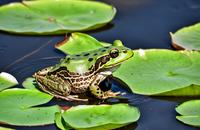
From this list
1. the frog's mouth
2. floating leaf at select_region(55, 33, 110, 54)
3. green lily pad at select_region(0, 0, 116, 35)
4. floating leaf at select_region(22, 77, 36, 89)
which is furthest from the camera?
green lily pad at select_region(0, 0, 116, 35)

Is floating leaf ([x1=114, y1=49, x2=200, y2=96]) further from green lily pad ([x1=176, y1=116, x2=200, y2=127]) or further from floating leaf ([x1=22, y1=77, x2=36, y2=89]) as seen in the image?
floating leaf ([x1=22, y1=77, x2=36, y2=89])

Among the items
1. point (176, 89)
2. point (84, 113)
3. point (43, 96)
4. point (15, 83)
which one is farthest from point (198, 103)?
point (15, 83)

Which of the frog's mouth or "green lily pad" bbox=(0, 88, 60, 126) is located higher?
the frog's mouth

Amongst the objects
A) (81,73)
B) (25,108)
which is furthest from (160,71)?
(25,108)

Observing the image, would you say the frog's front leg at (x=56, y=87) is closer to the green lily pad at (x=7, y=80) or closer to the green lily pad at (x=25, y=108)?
the green lily pad at (x=25, y=108)

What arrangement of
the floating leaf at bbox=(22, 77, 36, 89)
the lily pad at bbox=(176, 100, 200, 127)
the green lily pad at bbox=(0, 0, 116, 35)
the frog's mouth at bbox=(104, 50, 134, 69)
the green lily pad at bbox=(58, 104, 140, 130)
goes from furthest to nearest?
the green lily pad at bbox=(0, 0, 116, 35) < the floating leaf at bbox=(22, 77, 36, 89) < the frog's mouth at bbox=(104, 50, 134, 69) < the lily pad at bbox=(176, 100, 200, 127) < the green lily pad at bbox=(58, 104, 140, 130)

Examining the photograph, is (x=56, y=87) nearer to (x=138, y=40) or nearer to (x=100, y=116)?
(x=100, y=116)

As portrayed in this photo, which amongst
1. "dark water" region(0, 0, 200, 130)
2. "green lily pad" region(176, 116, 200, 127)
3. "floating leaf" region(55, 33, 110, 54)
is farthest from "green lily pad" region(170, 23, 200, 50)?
"green lily pad" region(176, 116, 200, 127)
